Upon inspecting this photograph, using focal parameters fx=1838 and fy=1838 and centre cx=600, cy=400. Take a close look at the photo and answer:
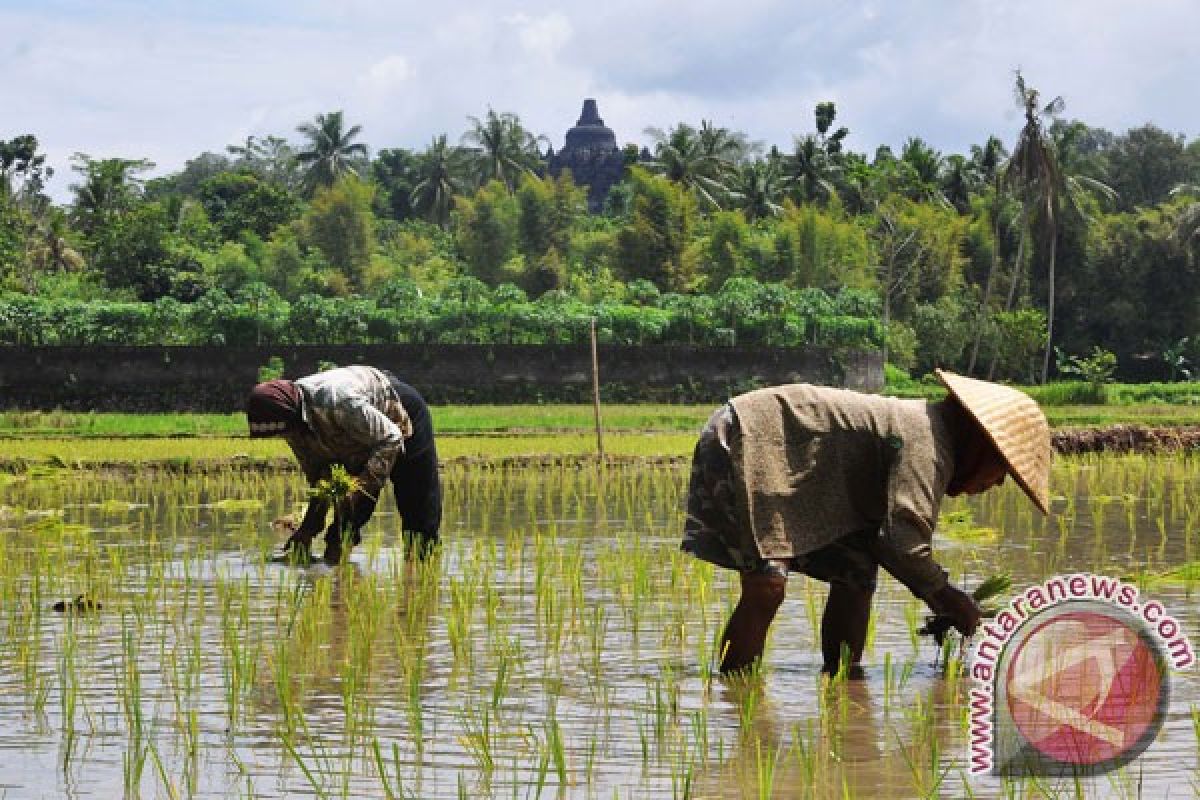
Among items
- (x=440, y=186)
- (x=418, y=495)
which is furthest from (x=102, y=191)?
(x=418, y=495)

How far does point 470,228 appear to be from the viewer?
41.2 m

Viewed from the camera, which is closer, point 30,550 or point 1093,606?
point 1093,606

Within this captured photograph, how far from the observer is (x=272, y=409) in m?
6.63

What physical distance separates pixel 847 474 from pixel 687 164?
3968 centimetres

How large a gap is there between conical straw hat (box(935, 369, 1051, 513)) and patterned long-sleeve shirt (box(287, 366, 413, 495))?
2.86m

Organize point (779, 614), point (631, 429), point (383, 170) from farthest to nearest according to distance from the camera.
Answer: point (383, 170)
point (631, 429)
point (779, 614)

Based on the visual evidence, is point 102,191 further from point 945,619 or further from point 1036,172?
point 945,619

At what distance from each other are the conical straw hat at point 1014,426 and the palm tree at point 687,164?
38800 millimetres

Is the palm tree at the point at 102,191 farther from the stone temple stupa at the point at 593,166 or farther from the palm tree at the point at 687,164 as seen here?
the stone temple stupa at the point at 593,166

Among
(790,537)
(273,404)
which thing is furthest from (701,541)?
(273,404)

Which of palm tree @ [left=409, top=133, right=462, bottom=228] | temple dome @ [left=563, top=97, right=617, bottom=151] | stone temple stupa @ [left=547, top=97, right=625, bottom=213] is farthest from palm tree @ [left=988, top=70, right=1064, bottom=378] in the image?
temple dome @ [left=563, top=97, right=617, bottom=151]

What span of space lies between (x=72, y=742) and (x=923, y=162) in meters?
41.5

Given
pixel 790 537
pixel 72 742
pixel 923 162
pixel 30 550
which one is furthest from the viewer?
pixel 923 162

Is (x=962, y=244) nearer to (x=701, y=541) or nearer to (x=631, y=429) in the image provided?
(x=631, y=429)
